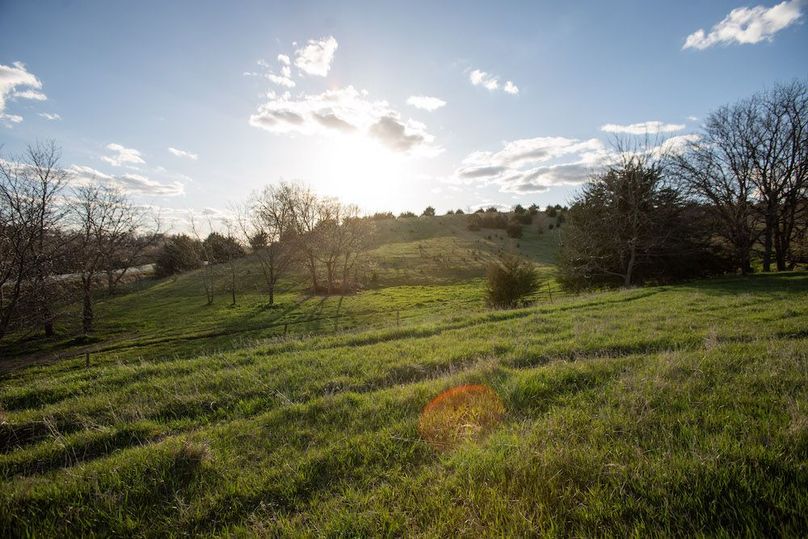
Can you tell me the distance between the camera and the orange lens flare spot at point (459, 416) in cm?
448

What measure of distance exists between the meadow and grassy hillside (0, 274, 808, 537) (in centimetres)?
2

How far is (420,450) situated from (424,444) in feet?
0.29

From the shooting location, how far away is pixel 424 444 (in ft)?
14.5

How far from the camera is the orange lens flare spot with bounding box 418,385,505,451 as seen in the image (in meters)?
4.48

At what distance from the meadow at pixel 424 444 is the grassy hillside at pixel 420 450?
0.02 metres

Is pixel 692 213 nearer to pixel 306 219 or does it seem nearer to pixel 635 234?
pixel 635 234

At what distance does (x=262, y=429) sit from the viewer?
519 centimetres

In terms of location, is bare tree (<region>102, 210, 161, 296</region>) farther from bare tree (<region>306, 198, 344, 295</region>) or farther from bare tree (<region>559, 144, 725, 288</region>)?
bare tree (<region>559, 144, 725, 288</region>)

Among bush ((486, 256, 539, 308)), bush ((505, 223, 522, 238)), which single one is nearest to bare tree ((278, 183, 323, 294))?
bush ((486, 256, 539, 308))

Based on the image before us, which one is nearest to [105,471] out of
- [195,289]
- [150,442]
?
[150,442]

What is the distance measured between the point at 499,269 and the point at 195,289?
41670mm

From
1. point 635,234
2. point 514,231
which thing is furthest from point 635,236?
point 514,231

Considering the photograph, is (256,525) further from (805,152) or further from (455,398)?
(805,152)

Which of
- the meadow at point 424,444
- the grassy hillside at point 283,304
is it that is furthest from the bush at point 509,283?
the meadow at point 424,444
